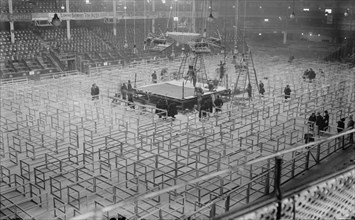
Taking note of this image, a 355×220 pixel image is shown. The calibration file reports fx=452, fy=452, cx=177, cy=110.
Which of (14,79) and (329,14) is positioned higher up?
(329,14)

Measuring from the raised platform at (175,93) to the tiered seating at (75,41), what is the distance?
43.8 ft

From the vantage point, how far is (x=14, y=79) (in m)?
28.4

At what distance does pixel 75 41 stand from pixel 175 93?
17391mm

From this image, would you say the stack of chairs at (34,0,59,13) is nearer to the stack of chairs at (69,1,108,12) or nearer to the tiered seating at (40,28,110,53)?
the stack of chairs at (69,1,108,12)

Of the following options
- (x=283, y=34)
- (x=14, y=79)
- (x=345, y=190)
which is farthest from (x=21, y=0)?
(x=345, y=190)

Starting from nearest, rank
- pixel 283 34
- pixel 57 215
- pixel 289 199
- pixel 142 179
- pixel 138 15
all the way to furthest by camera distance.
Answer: pixel 289 199
pixel 57 215
pixel 142 179
pixel 138 15
pixel 283 34

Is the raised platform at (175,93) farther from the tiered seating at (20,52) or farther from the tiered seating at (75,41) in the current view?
the tiered seating at (75,41)

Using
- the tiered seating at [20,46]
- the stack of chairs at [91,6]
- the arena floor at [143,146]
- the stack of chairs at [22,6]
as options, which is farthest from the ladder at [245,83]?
the stack of chairs at [22,6]

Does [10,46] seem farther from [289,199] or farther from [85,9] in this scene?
[289,199]

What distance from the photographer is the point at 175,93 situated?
22.8 metres

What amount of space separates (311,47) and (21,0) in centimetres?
2724

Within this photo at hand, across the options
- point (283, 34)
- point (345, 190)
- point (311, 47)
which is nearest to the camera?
point (345, 190)

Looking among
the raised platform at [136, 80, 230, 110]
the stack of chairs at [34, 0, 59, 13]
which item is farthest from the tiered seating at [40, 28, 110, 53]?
the raised platform at [136, 80, 230, 110]

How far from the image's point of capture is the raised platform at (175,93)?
21.5 meters
